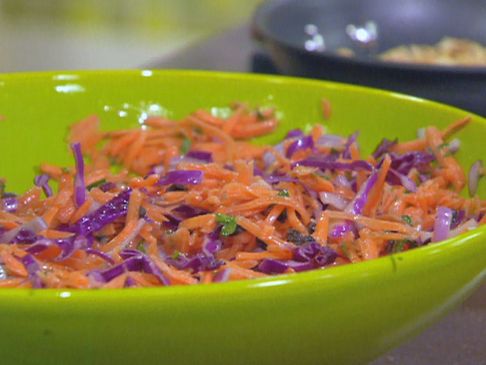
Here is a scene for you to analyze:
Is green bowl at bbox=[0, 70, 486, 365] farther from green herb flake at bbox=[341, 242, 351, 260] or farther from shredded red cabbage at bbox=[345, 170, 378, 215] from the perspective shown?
shredded red cabbage at bbox=[345, 170, 378, 215]

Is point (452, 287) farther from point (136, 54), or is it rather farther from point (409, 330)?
point (136, 54)

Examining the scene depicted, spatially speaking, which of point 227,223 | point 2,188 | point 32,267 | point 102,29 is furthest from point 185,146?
point 102,29

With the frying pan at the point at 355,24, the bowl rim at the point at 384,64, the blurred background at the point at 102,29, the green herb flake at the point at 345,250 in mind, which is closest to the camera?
the green herb flake at the point at 345,250

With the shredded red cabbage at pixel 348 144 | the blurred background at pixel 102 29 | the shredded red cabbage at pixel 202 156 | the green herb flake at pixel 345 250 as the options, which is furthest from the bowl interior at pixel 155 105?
the blurred background at pixel 102 29

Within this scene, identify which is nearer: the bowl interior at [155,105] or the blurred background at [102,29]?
the bowl interior at [155,105]

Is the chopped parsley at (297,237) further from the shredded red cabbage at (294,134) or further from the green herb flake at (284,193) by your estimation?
the shredded red cabbage at (294,134)
